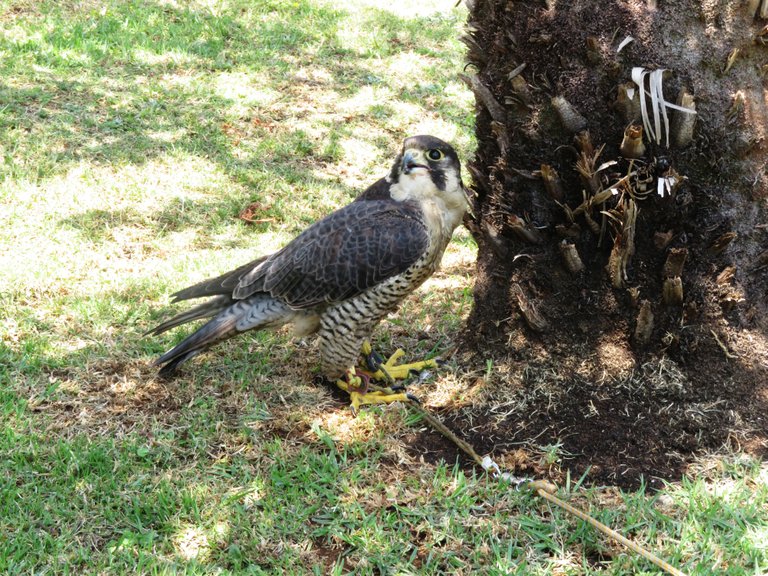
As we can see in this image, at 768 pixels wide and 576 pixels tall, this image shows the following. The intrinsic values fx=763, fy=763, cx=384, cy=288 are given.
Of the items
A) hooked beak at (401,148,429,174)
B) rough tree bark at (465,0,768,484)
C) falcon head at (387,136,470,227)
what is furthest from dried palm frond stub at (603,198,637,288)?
hooked beak at (401,148,429,174)

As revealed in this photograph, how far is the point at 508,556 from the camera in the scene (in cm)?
301

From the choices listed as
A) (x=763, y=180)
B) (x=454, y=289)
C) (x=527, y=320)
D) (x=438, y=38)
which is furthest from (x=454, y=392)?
(x=438, y=38)

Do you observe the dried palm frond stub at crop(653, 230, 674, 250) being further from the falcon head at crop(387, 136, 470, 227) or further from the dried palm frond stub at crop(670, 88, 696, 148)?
the falcon head at crop(387, 136, 470, 227)

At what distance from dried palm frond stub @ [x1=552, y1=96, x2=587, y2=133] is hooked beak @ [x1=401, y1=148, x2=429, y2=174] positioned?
2.72 ft

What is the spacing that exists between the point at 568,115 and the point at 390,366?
179 cm

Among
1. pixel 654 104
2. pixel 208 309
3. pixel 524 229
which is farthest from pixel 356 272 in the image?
pixel 654 104

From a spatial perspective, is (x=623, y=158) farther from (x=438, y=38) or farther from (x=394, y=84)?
(x=438, y=38)

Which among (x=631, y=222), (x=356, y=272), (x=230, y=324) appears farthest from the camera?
(x=230, y=324)

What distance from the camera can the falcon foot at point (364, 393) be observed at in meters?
4.05

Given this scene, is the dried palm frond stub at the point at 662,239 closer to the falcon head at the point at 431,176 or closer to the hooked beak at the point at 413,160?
the falcon head at the point at 431,176

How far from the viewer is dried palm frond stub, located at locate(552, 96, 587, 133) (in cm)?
330

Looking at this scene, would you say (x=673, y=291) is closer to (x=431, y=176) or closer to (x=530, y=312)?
(x=530, y=312)

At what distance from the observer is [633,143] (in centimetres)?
320

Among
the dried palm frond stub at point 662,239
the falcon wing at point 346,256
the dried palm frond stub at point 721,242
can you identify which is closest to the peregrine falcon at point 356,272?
the falcon wing at point 346,256
